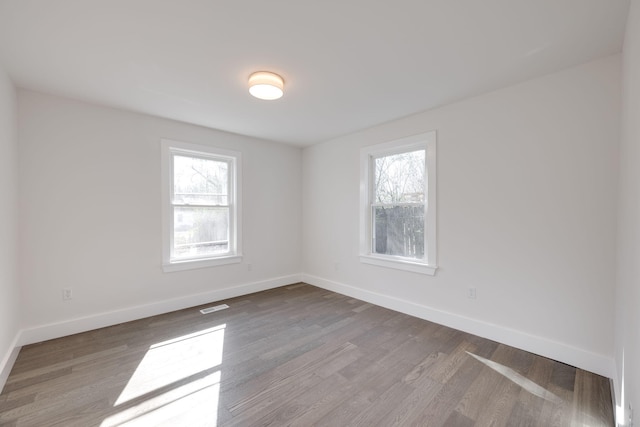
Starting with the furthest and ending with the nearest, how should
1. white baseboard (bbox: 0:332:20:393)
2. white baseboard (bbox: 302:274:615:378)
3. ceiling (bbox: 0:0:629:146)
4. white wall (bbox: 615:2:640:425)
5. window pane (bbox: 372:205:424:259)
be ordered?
1. window pane (bbox: 372:205:424:259)
2. white baseboard (bbox: 302:274:615:378)
3. white baseboard (bbox: 0:332:20:393)
4. ceiling (bbox: 0:0:629:146)
5. white wall (bbox: 615:2:640:425)

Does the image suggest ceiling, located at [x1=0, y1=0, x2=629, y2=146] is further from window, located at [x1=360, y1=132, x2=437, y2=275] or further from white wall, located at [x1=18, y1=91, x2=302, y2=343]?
window, located at [x1=360, y1=132, x2=437, y2=275]

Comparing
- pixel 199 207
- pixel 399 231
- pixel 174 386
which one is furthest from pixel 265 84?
pixel 174 386

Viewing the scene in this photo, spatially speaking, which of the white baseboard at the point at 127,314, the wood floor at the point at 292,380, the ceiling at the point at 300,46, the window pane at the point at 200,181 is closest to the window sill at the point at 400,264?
the wood floor at the point at 292,380

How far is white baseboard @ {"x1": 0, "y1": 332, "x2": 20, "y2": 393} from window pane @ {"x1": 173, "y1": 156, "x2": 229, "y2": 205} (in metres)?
1.97

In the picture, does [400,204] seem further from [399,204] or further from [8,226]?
[8,226]

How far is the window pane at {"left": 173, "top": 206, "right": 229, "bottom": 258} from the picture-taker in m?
3.69

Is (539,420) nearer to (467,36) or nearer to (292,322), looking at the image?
(292,322)

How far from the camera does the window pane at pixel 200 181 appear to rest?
3.69m

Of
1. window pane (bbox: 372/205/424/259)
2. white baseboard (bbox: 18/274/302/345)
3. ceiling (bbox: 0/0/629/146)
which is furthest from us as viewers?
window pane (bbox: 372/205/424/259)

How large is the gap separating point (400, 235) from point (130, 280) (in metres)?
3.40

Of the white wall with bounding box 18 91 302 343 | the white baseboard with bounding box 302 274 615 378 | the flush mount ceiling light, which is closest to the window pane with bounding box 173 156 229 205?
the white wall with bounding box 18 91 302 343

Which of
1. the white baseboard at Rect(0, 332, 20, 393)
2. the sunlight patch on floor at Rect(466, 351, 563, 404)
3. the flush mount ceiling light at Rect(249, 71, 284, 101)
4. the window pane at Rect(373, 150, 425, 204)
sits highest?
the flush mount ceiling light at Rect(249, 71, 284, 101)

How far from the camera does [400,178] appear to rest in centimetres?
363

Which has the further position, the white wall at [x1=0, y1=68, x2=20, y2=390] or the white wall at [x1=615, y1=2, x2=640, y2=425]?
the white wall at [x1=0, y1=68, x2=20, y2=390]
